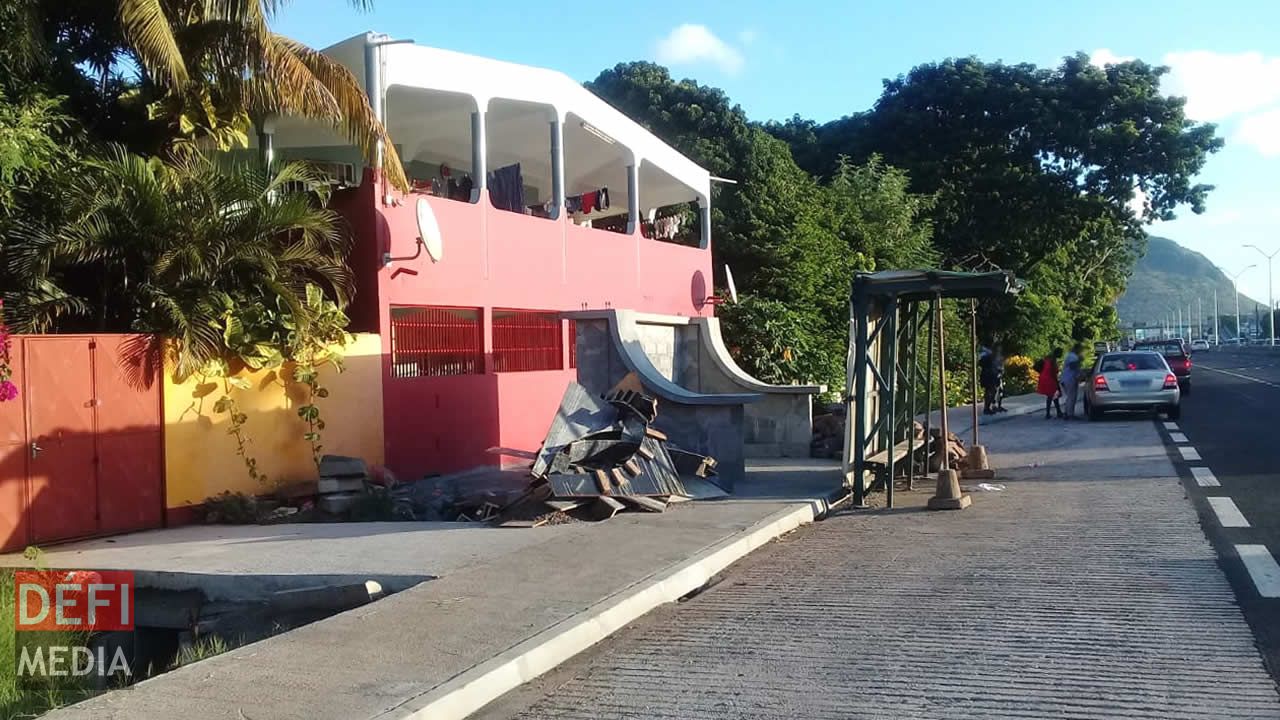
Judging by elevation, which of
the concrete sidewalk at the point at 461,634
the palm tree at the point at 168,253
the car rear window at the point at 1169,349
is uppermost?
the palm tree at the point at 168,253

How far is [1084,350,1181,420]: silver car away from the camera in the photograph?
2297 cm

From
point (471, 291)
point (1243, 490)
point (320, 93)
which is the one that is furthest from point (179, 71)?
point (1243, 490)

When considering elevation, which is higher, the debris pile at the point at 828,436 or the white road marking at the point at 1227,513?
the debris pile at the point at 828,436

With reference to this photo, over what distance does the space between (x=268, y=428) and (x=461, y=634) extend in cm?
633

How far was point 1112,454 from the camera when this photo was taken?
53.4ft

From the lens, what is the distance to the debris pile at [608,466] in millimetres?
10805

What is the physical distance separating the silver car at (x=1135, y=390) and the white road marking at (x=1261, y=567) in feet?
49.0

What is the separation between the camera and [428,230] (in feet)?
43.8

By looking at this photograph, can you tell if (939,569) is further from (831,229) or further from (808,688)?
(831,229)

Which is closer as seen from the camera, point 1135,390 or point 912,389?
point 912,389

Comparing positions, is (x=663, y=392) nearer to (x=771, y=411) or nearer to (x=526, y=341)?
(x=771, y=411)

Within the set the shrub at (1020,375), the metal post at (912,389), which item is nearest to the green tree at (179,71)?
the metal post at (912,389)

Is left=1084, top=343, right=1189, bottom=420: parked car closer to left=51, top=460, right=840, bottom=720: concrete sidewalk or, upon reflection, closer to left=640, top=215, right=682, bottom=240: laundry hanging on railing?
left=640, top=215, right=682, bottom=240: laundry hanging on railing

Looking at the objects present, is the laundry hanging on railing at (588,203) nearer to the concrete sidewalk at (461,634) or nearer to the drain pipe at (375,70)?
the drain pipe at (375,70)
